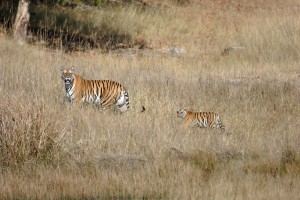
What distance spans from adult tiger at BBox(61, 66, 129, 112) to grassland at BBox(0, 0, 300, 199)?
272mm

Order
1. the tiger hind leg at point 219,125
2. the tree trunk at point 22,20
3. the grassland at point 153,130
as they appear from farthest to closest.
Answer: the tree trunk at point 22,20 → the tiger hind leg at point 219,125 → the grassland at point 153,130

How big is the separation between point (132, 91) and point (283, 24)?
899 centimetres

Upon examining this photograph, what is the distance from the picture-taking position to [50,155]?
8766 mm

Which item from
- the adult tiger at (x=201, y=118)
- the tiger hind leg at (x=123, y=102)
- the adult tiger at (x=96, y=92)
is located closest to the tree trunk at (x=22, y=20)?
the adult tiger at (x=96, y=92)

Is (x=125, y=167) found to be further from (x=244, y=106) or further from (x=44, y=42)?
(x=44, y=42)

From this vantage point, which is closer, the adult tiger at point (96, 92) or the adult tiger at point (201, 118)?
the adult tiger at point (201, 118)

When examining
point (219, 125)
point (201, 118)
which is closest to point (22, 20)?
point (201, 118)

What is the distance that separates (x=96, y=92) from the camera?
38.1 feet

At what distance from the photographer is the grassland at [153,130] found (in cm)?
772

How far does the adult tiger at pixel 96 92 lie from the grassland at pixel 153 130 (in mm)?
272

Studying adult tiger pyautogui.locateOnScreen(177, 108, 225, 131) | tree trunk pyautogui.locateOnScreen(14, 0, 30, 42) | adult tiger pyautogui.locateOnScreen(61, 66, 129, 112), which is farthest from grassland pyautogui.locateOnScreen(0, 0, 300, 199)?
tree trunk pyautogui.locateOnScreen(14, 0, 30, 42)

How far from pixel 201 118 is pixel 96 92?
1825 mm

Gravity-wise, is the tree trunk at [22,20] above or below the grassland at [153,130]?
above

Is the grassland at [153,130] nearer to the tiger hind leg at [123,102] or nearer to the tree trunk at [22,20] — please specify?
the tiger hind leg at [123,102]
